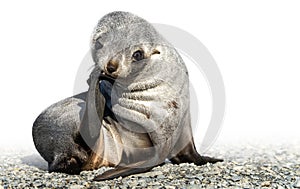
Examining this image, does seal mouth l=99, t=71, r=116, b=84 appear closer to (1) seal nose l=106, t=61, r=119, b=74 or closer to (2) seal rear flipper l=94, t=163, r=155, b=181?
(1) seal nose l=106, t=61, r=119, b=74

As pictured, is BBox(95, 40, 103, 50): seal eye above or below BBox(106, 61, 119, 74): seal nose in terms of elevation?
above

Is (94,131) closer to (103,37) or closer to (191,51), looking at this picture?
(103,37)

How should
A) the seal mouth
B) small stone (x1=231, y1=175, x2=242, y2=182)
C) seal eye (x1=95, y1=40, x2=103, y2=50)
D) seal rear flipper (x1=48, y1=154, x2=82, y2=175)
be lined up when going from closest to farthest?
small stone (x1=231, y1=175, x2=242, y2=182)
the seal mouth
seal eye (x1=95, y1=40, x2=103, y2=50)
seal rear flipper (x1=48, y1=154, x2=82, y2=175)

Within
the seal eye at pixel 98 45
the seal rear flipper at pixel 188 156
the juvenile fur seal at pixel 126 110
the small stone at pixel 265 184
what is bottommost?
the seal rear flipper at pixel 188 156

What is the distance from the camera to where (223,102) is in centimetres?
703

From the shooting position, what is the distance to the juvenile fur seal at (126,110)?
5770mm

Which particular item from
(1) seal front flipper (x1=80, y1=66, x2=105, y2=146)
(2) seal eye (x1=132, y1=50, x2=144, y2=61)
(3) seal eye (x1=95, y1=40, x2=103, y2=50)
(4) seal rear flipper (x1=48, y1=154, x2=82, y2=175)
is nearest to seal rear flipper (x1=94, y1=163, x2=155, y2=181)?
(1) seal front flipper (x1=80, y1=66, x2=105, y2=146)

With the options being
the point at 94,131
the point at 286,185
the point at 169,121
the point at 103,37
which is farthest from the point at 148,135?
the point at 286,185

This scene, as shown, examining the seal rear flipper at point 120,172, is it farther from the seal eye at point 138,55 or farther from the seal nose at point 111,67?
the seal eye at point 138,55

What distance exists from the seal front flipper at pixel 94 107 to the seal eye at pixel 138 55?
52cm

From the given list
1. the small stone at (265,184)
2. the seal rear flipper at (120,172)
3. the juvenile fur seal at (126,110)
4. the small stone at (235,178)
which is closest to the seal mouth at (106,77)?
the juvenile fur seal at (126,110)

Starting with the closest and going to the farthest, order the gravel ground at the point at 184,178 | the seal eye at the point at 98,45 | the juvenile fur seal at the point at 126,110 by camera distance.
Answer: the gravel ground at the point at 184,178 < the juvenile fur seal at the point at 126,110 < the seal eye at the point at 98,45

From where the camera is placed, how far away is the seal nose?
552 centimetres

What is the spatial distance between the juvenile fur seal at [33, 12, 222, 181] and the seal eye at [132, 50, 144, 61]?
13 mm
